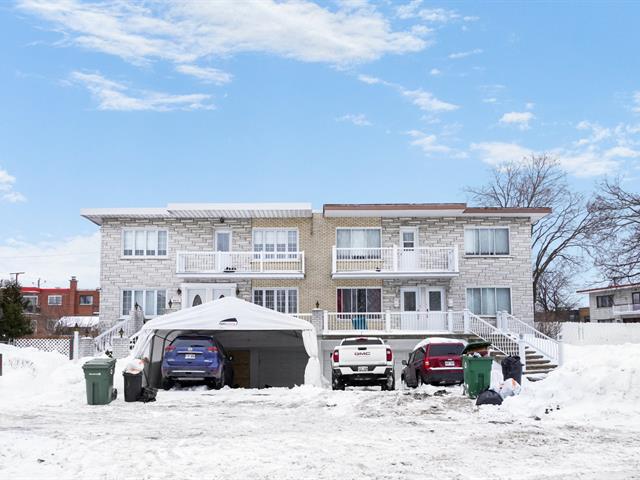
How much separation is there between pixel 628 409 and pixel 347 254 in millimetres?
22053

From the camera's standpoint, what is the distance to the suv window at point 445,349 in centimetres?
2212

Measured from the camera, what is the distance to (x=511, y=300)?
35094 mm

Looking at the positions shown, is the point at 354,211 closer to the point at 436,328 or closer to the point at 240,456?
the point at 436,328

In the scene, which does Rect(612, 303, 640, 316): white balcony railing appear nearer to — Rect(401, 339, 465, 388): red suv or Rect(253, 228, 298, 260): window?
Rect(253, 228, 298, 260): window

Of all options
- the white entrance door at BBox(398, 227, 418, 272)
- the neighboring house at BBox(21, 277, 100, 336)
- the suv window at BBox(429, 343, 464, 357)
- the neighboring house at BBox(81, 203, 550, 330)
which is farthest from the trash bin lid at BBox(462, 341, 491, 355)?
the neighboring house at BBox(21, 277, 100, 336)

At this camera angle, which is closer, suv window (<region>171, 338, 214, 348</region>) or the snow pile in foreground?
the snow pile in foreground

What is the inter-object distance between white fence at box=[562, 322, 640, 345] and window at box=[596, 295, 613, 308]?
25421mm

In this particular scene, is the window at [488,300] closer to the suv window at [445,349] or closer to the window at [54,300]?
the suv window at [445,349]

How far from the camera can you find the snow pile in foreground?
13633mm

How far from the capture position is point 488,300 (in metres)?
35.1

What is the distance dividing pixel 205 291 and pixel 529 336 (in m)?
14.1

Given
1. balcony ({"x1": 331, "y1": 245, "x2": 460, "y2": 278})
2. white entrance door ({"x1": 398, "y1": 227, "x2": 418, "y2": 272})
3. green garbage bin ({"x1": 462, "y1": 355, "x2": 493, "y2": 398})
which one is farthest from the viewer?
white entrance door ({"x1": 398, "y1": 227, "x2": 418, "y2": 272})

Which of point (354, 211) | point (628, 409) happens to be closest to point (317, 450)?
point (628, 409)

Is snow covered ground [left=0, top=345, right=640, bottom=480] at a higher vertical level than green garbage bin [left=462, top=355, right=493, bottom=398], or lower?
lower
